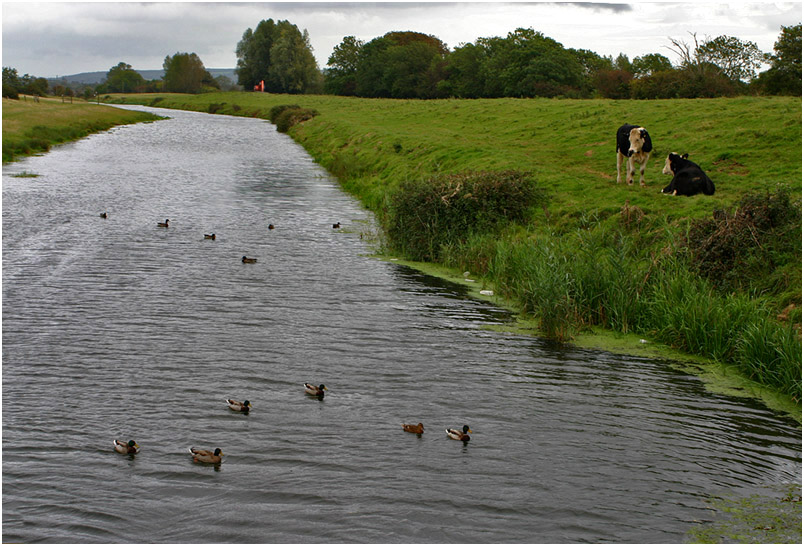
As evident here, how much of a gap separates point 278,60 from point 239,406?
6172 inches

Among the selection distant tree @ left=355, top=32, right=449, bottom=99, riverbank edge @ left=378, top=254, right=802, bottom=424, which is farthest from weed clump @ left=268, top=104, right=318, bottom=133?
riverbank edge @ left=378, top=254, right=802, bottom=424

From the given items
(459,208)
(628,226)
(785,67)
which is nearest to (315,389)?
(628,226)

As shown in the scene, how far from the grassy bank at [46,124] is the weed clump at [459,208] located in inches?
1444

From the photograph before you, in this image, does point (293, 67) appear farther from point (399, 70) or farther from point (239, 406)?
point (239, 406)

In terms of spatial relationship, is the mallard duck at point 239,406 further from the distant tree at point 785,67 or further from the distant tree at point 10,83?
the distant tree at point 10,83

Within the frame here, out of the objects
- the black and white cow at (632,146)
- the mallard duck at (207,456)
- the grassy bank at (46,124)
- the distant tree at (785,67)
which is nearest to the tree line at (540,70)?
the distant tree at (785,67)

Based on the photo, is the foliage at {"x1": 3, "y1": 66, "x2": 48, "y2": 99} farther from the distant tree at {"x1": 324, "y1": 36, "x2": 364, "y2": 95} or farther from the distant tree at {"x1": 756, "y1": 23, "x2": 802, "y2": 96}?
the distant tree at {"x1": 756, "y1": 23, "x2": 802, "y2": 96}

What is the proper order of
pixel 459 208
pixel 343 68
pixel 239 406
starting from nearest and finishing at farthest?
pixel 239 406
pixel 459 208
pixel 343 68

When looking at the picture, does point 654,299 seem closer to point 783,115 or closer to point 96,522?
point 96,522

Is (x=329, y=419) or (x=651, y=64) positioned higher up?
(x=651, y=64)

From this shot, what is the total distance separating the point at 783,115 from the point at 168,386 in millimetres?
30338

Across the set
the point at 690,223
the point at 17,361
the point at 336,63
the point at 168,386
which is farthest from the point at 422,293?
the point at 336,63

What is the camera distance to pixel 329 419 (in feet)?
42.7

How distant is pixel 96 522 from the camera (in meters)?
9.80
